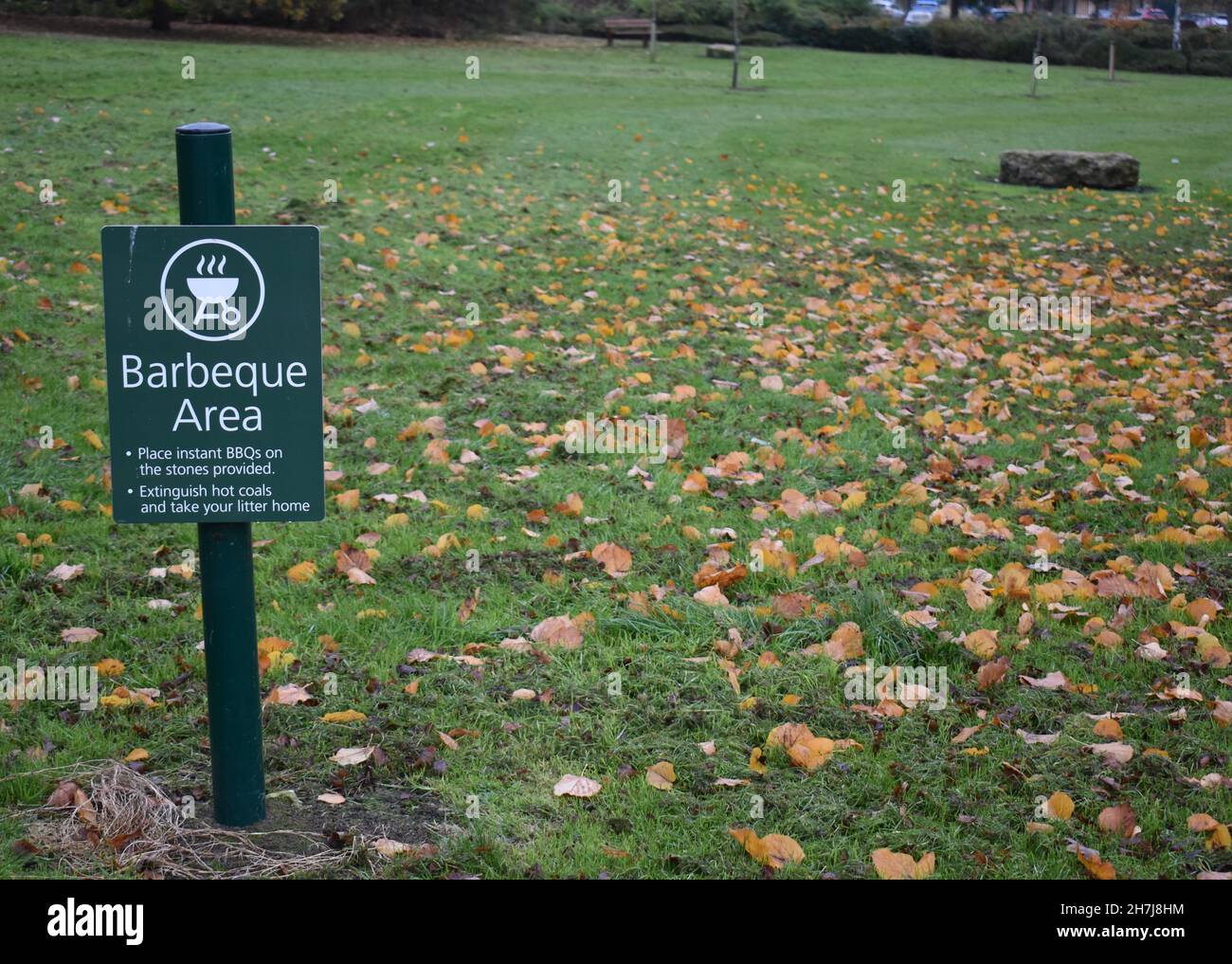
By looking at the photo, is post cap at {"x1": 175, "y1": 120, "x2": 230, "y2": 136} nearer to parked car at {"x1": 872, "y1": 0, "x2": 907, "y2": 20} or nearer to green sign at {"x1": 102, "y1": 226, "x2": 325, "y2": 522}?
green sign at {"x1": 102, "y1": 226, "x2": 325, "y2": 522}

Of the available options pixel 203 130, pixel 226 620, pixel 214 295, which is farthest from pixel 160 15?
pixel 226 620

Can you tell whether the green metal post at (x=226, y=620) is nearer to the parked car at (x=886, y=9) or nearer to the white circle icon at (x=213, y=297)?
the white circle icon at (x=213, y=297)

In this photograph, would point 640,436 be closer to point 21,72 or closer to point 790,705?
point 790,705

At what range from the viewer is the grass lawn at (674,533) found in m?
3.69

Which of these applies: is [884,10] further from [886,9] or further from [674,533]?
[674,533]

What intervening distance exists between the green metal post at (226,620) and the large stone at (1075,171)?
597 inches

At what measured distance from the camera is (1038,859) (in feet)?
11.1

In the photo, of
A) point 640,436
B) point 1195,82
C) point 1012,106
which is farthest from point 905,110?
point 640,436

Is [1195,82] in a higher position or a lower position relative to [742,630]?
higher

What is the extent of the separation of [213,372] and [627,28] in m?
31.5

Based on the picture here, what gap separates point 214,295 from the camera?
3129 mm

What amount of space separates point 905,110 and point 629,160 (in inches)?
354

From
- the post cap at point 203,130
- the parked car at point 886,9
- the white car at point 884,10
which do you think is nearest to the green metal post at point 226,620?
the post cap at point 203,130

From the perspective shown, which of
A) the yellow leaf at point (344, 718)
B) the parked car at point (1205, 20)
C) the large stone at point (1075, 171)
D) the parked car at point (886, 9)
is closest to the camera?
the yellow leaf at point (344, 718)
